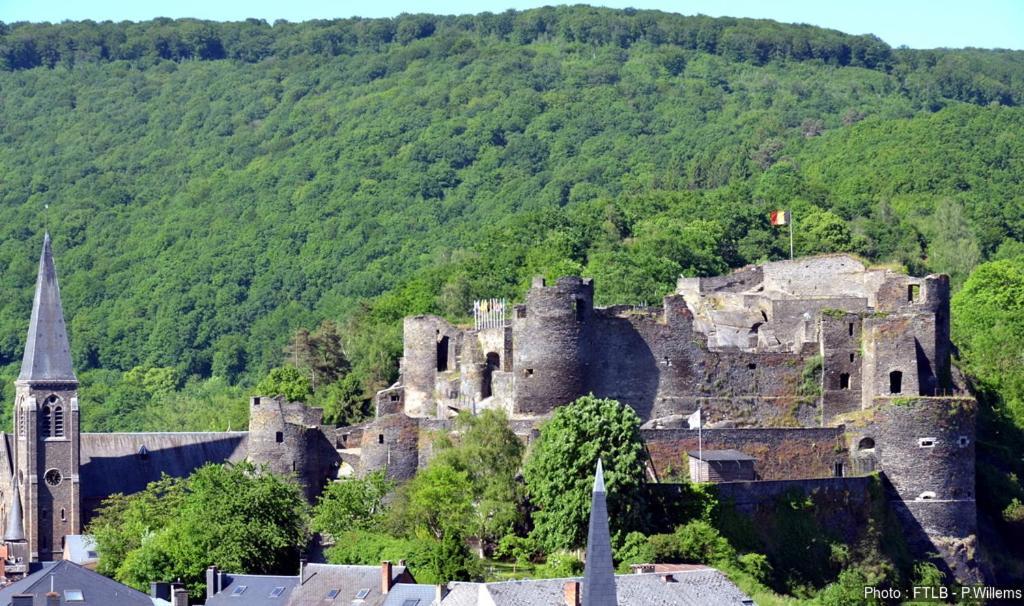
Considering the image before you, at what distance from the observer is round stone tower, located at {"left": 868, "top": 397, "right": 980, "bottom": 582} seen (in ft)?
261

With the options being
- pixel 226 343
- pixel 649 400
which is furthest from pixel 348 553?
pixel 226 343

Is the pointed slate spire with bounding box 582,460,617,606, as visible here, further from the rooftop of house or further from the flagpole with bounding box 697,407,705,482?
the rooftop of house

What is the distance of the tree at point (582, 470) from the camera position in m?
73.8

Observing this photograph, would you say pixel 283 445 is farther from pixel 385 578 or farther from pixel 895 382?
pixel 895 382

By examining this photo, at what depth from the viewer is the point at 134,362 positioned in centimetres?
16375

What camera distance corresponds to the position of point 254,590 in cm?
7194

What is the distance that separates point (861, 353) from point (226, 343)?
85.5 meters

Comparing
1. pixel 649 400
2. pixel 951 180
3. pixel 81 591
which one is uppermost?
pixel 951 180

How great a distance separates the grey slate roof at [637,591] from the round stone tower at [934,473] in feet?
→ 45.6

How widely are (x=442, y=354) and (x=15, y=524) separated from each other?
17025 mm

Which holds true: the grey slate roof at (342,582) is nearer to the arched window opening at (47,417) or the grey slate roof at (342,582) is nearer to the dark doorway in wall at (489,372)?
the dark doorway in wall at (489,372)

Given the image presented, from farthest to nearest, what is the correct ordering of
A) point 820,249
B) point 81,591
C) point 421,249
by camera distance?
point 421,249 → point 820,249 → point 81,591

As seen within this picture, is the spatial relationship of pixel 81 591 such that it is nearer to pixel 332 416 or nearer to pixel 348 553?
pixel 348 553

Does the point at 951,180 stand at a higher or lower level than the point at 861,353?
higher
